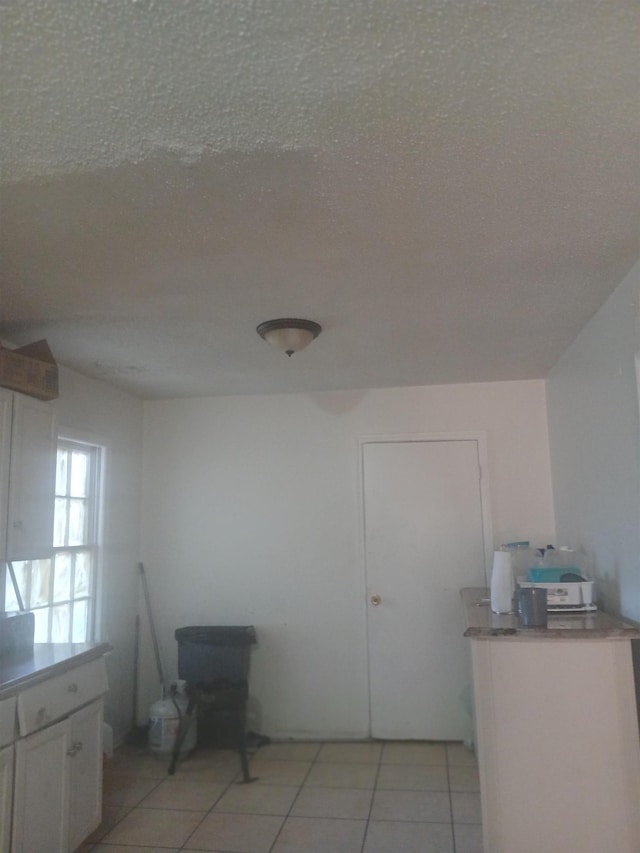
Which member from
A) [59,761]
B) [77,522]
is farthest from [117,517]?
[59,761]

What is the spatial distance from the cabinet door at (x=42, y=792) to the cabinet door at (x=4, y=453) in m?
0.75

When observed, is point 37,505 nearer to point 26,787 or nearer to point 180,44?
point 26,787

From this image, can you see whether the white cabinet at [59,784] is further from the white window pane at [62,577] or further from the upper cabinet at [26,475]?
the white window pane at [62,577]

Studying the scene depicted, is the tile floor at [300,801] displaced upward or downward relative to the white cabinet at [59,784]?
downward

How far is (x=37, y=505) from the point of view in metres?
2.86

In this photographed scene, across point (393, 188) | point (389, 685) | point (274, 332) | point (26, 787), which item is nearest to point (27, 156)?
point (393, 188)

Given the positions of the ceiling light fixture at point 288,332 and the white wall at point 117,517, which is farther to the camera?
the white wall at point 117,517

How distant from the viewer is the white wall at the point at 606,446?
8.00 feet

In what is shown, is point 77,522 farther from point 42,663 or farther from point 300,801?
point 300,801

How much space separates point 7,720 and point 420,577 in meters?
2.60

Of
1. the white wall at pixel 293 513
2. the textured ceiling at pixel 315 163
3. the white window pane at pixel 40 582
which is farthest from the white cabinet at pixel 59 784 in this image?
the textured ceiling at pixel 315 163

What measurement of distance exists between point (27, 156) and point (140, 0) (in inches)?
24.1

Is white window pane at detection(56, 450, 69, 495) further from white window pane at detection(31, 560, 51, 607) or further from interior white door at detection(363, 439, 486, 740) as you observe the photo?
interior white door at detection(363, 439, 486, 740)

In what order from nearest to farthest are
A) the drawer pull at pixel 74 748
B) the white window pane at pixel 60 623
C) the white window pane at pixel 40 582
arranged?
the drawer pull at pixel 74 748, the white window pane at pixel 40 582, the white window pane at pixel 60 623
